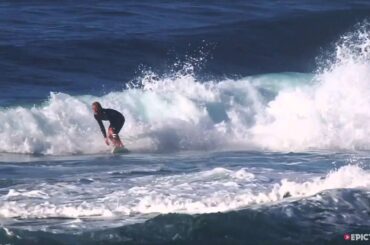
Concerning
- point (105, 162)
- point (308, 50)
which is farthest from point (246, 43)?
point (105, 162)

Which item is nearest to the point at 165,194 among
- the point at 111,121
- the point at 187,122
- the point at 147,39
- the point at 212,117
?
the point at 111,121

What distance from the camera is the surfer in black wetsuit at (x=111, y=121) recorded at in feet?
51.8

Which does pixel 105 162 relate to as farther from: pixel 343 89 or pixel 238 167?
pixel 343 89

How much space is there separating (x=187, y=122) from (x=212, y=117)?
0.66 meters

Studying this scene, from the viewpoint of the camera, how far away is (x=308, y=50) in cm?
2591

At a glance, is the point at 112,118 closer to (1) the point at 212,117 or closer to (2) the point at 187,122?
(2) the point at 187,122

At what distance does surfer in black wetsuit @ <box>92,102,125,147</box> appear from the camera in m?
15.8

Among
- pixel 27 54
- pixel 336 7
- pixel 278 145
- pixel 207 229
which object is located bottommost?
pixel 207 229

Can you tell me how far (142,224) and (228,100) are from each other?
9389mm

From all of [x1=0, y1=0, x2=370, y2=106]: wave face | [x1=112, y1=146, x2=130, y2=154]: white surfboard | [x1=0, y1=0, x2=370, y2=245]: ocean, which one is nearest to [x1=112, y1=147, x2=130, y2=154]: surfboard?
[x1=112, y1=146, x2=130, y2=154]: white surfboard

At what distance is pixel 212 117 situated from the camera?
1806 centimetres

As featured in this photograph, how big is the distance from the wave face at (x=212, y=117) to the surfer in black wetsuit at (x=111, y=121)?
1.05ft

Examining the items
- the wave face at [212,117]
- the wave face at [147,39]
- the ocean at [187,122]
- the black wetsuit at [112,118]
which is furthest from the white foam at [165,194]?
the wave face at [147,39]

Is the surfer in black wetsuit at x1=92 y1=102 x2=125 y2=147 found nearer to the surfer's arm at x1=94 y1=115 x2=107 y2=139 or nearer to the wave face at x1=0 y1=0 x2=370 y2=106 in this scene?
the surfer's arm at x1=94 y1=115 x2=107 y2=139
